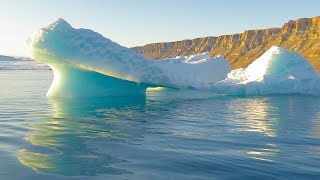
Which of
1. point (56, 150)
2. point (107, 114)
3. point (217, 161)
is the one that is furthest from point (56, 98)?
point (217, 161)

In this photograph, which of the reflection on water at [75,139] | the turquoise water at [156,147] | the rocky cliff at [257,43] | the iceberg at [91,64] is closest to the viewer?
the turquoise water at [156,147]

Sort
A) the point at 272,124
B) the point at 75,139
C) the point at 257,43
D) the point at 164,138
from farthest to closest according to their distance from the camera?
the point at 257,43, the point at 272,124, the point at 164,138, the point at 75,139

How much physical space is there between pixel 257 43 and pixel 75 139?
146511 mm

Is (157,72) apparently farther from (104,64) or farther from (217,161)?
(217,161)

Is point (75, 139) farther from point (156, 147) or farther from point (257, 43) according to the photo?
point (257, 43)

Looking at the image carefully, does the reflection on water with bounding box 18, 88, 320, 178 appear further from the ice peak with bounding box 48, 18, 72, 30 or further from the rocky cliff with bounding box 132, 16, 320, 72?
the rocky cliff with bounding box 132, 16, 320, 72

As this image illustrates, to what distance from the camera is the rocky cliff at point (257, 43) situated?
11881cm

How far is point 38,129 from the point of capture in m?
10.1

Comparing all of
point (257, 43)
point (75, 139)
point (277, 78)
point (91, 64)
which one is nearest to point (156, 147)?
point (75, 139)

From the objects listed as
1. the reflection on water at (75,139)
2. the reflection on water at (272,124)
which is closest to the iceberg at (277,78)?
the reflection on water at (272,124)

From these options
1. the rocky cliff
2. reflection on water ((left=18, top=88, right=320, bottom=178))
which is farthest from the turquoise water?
the rocky cliff

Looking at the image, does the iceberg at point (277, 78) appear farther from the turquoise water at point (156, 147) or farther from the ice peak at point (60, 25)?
the turquoise water at point (156, 147)

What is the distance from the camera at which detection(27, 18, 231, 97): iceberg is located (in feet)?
60.8

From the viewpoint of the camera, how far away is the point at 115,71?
18.8 metres
